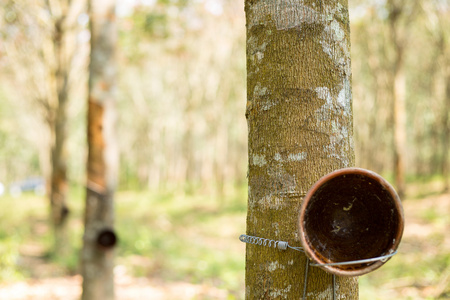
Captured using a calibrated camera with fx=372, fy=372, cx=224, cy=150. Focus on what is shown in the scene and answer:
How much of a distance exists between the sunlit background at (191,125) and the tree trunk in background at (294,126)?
113 inches

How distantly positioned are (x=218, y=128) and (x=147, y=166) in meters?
11.4

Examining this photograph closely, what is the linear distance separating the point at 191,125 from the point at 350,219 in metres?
17.9

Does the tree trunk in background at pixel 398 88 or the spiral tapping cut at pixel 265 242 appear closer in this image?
the spiral tapping cut at pixel 265 242

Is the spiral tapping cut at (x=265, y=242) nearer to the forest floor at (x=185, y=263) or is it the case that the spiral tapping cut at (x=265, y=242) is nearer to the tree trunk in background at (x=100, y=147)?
the tree trunk in background at (x=100, y=147)

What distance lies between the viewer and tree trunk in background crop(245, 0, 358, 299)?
4.40 ft

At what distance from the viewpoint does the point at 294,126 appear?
1355mm

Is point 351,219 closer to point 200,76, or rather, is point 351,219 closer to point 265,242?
point 265,242

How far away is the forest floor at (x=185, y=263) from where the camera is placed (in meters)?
5.90

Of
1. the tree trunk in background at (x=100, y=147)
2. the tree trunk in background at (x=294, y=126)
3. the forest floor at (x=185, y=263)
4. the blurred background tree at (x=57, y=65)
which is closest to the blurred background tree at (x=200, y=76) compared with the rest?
the blurred background tree at (x=57, y=65)

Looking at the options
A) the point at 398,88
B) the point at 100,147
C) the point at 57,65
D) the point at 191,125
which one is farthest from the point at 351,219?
the point at 191,125

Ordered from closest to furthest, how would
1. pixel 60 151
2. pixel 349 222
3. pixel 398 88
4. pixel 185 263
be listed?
pixel 349 222 < pixel 60 151 < pixel 185 263 < pixel 398 88

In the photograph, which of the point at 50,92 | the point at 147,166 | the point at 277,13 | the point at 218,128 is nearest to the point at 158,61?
the point at 218,128

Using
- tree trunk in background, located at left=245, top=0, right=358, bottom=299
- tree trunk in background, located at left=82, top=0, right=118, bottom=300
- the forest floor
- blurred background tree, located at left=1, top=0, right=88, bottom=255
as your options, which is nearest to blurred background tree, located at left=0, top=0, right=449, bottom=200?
blurred background tree, located at left=1, top=0, right=88, bottom=255

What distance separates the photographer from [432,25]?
13.4 meters
